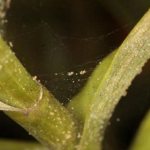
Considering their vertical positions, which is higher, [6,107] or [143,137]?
[6,107]

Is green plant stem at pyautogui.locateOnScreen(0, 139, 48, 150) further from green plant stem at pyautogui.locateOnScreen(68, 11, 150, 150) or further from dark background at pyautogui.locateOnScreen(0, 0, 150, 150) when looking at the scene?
green plant stem at pyautogui.locateOnScreen(68, 11, 150, 150)

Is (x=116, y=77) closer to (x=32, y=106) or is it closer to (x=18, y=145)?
(x=32, y=106)

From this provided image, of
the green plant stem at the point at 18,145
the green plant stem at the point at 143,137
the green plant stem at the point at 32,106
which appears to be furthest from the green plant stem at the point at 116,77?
the green plant stem at the point at 18,145

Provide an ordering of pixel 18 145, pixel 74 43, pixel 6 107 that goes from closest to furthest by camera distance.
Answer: pixel 6 107, pixel 74 43, pixel 18 145

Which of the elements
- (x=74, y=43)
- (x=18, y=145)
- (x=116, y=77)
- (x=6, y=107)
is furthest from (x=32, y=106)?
(x=18, y=145)

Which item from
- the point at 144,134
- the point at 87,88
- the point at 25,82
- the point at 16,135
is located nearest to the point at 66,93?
the point at 87,88

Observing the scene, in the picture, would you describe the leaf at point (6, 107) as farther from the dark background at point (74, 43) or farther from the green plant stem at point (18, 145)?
the green plant stem at point (18, 145)

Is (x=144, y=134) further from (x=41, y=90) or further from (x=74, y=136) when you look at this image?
(x=41, y=90)
